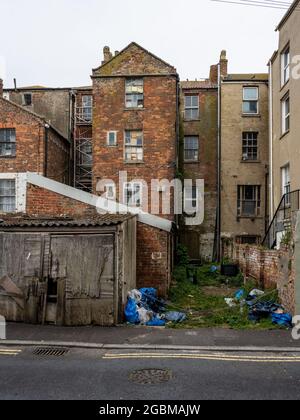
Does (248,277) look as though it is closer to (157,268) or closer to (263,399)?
(157,268)

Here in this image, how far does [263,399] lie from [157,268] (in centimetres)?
910

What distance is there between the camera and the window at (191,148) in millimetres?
30031

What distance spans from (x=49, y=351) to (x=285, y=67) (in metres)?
18.5

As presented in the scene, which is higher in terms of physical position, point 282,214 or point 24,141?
point 24,141

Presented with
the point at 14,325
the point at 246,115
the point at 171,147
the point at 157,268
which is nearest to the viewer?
the point at 14,325

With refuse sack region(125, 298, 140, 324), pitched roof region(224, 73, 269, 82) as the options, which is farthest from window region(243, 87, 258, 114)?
refuse sack region(125, 298, 140, 324)

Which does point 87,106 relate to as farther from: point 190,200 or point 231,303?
point 231,303

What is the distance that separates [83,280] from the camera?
463 inches

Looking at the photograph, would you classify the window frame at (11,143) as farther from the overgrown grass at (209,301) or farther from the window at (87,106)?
the overgrown grass at (209,301)

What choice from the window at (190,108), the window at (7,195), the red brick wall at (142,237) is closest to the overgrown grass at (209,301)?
the red brick wall at (142,237)

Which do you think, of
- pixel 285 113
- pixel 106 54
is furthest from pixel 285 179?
pixel 106 54

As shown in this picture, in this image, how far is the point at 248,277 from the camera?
19.0 metres

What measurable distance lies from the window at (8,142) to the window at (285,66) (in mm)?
14189
